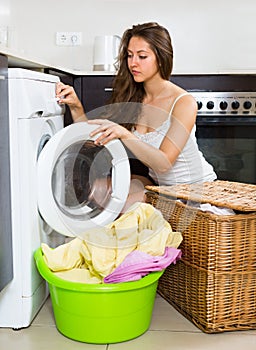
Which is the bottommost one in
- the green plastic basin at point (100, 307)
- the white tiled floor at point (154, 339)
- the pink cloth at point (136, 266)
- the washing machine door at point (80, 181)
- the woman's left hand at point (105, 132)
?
the white tiled floor at point (154, 339)

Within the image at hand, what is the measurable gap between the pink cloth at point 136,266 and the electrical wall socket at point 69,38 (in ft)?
5.86

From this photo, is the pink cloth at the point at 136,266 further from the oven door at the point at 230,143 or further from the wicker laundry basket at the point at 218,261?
the oven door at the point at 230,143

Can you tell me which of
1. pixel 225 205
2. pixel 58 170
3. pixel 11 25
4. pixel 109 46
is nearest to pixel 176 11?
pixel 109 46

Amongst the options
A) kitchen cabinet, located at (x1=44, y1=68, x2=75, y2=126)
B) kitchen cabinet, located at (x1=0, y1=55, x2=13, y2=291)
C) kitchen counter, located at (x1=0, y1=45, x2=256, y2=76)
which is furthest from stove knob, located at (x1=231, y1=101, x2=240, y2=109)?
→ kitchen cabinet, located at (x1=0, y1=55, x2=13, y2=291)

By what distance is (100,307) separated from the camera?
181 centimetres

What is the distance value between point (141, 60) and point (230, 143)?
73 centimetres

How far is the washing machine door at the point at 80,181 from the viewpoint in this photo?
2002 millimetres

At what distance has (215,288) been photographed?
1.88m

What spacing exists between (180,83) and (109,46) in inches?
20.6

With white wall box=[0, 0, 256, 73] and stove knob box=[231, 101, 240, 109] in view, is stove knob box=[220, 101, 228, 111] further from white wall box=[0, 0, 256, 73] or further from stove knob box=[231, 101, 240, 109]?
white wall box=[0, 0, 256, 73]

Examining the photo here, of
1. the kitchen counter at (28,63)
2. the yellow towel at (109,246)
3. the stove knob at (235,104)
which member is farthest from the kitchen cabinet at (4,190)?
the stove knob at (235,104)

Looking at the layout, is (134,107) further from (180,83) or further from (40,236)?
(40,236)

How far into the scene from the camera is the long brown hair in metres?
2.33

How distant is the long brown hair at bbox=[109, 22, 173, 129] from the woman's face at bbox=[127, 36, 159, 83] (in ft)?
0.05
